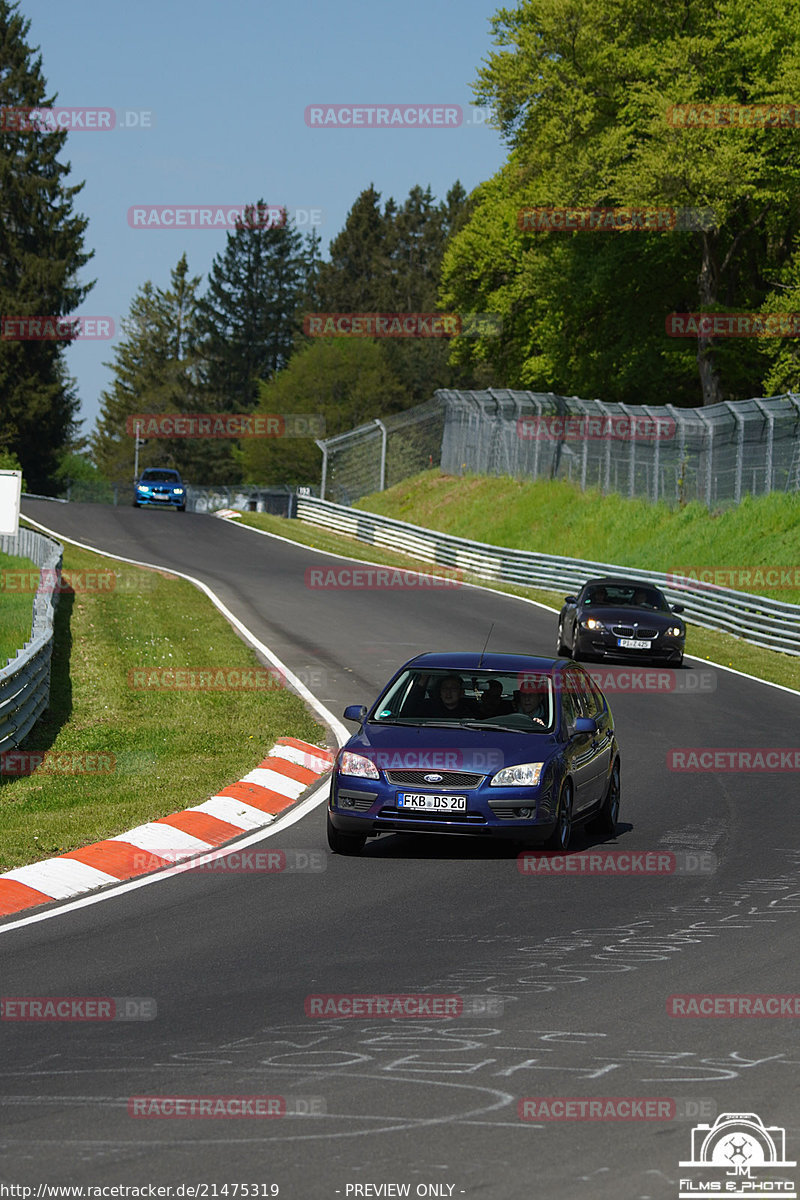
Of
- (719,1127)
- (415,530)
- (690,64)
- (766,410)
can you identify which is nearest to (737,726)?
(719,1127)

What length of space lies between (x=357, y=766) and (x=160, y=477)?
172 feet

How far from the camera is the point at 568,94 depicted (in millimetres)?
52312

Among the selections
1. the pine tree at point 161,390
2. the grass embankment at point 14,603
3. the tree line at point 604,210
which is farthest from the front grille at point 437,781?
the pine tree at point 161,390

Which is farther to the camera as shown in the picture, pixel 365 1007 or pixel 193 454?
pixel 193 454

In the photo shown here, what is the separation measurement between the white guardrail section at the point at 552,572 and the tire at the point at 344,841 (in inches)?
822

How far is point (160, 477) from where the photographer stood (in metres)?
63.0

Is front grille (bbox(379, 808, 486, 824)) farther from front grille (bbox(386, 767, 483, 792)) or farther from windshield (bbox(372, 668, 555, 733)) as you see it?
windshield (bbox(372, 668, 555, 733))

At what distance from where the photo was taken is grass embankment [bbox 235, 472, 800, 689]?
37562 millimetres

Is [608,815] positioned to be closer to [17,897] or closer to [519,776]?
[519,776]

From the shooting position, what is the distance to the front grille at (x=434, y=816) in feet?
37.7

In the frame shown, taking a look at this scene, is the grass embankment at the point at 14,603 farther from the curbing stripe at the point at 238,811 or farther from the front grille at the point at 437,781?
the front grille at the point at 437,781

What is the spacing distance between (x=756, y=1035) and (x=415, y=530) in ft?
142

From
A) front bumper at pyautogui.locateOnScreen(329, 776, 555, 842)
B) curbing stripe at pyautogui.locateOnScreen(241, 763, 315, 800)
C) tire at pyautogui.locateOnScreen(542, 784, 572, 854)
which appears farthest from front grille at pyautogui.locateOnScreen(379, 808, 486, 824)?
curbing stripe at pyautogui.locateOnScreen(241, 763, 315, 800)

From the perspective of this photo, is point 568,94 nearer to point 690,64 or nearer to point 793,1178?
point 690,64
